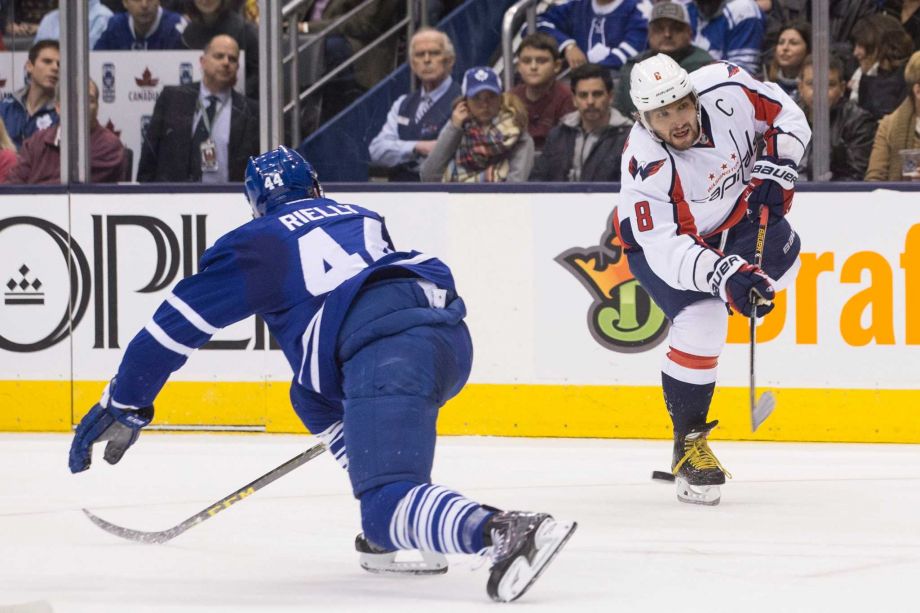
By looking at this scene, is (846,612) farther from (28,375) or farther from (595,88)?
(28,375)

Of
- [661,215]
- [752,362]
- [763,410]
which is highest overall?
[661,215]

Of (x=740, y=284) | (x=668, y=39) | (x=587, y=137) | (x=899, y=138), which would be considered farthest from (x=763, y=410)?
(x=668, y=39)

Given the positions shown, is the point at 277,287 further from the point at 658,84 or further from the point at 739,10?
the point at 739,10

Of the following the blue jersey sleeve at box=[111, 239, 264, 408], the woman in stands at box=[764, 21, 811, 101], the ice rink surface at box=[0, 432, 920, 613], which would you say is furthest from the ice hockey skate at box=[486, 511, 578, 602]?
the woman in stands at box=[764, 21, 811, 101]

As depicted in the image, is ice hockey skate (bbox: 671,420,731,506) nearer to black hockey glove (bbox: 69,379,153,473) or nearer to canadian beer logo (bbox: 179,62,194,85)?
black hockey glove (bbox: 69,379,153,473)

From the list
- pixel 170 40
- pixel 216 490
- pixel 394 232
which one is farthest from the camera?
pixel 170 40

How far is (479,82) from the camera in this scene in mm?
6094

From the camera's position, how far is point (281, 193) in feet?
11.3

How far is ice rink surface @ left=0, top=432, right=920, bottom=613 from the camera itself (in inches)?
128

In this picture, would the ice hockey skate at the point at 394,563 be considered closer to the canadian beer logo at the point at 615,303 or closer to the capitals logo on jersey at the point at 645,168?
the capitals logo on jersey at the point at 645,168

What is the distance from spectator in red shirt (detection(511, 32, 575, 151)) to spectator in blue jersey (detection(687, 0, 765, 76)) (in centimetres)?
57

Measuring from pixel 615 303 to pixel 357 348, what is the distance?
2.75 meters

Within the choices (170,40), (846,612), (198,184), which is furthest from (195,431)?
(846,612)

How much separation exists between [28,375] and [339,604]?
10.6ft
